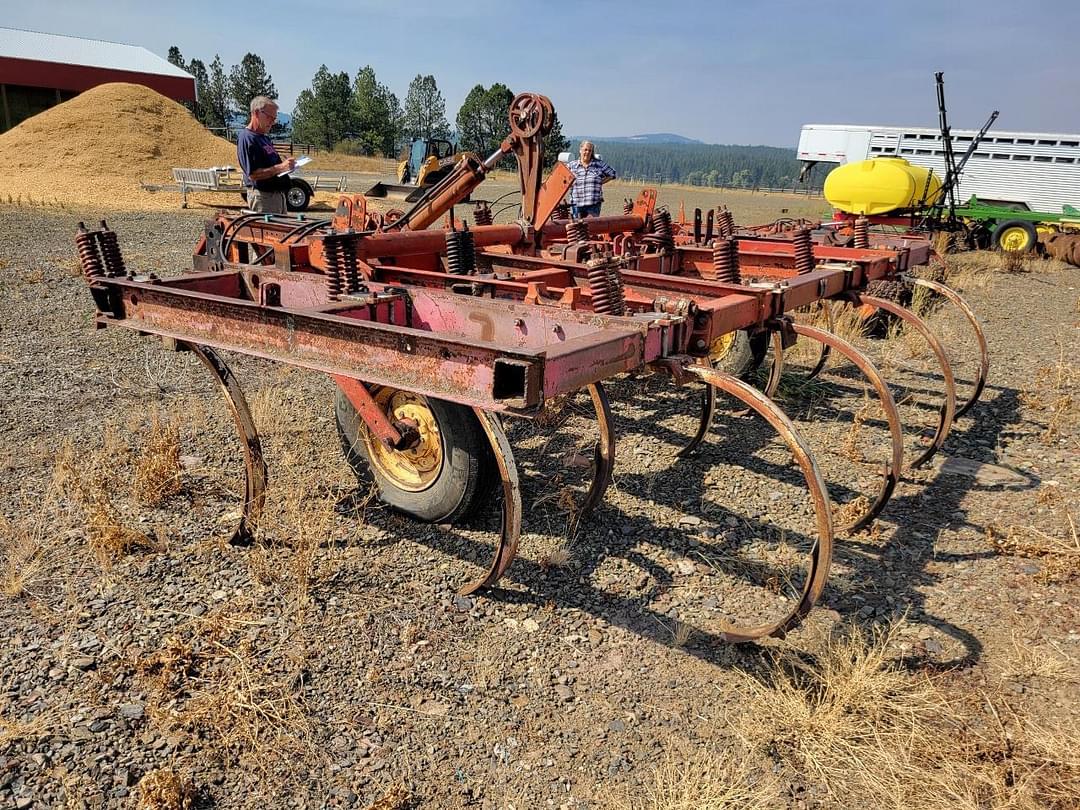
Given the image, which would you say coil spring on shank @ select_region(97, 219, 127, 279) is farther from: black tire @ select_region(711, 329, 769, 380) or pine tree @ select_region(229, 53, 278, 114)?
pine tree @ select_region(229, 53, 278, 114)

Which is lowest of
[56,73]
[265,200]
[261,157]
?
[265,200]

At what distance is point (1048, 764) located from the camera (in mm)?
2330

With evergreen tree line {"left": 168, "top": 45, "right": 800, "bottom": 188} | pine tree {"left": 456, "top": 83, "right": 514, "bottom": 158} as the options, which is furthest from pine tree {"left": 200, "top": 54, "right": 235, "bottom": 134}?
pine tree {"left": 456, "top": 83, "right": 514, "bottom": 158}

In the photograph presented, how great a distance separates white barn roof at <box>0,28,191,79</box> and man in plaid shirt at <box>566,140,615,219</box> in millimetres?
37427

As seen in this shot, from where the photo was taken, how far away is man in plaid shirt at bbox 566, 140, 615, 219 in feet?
29.4

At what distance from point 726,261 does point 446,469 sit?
1771 mm

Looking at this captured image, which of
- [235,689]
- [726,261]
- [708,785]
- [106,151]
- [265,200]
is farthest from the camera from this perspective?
[106,151]

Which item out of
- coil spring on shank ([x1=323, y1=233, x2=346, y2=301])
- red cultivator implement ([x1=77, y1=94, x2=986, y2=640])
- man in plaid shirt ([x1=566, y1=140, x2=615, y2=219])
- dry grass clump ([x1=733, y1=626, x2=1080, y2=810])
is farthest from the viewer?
man in plaid shirt ([x1=566, y1=140, x2=615, y2=219])

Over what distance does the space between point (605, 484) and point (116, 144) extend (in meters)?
24.9

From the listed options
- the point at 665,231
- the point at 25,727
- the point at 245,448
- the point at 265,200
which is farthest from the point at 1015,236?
the point at 25,727

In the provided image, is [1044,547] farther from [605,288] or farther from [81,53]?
[81,53]

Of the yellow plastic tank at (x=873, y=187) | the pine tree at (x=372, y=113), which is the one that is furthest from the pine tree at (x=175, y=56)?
the yellow plastic tank at (x=873, y=187)

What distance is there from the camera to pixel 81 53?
132ft

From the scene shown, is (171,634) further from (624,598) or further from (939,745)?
(939,745)
